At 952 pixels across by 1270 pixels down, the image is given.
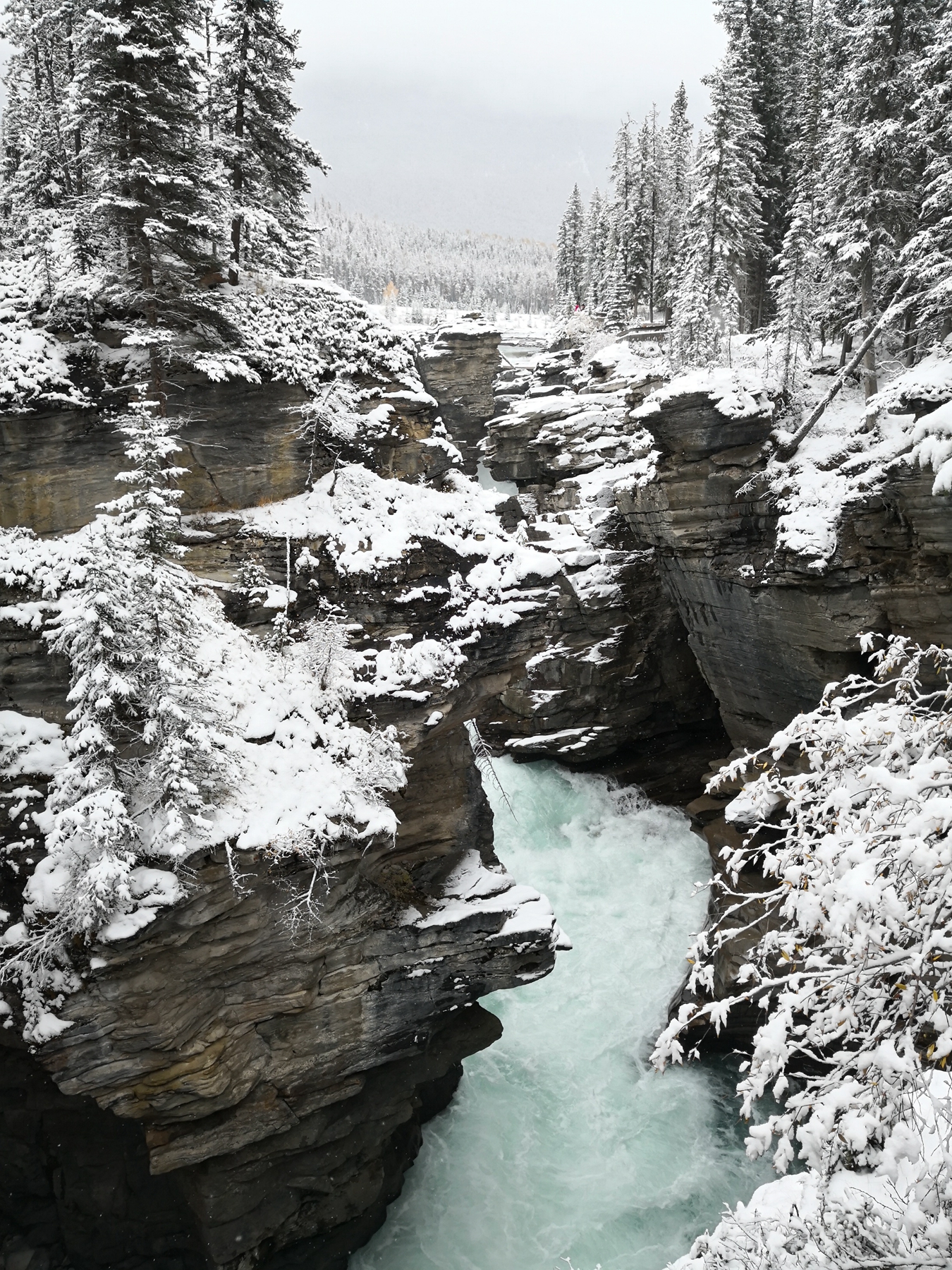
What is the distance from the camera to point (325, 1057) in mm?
12086

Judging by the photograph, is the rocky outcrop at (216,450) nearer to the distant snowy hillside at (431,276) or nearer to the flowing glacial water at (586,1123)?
the flowing glacial water at (586,1123)

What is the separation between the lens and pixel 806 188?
94.7ft

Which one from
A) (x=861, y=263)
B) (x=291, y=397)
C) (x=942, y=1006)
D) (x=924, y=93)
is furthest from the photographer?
(x=861, y=263)

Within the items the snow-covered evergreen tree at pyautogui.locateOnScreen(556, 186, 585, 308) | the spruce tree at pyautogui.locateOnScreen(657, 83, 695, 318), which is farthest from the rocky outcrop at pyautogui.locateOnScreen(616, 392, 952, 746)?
the snow-covered evergreen tree at pyautogui.locateOnScreen(556, 186, 585, 308)

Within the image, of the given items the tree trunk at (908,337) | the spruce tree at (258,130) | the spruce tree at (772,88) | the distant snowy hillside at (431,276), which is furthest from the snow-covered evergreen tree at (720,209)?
the distant snowy hillside at (431,276)

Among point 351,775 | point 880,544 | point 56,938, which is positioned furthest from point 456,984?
point 880,544

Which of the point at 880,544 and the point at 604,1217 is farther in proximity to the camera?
the point at 880,544

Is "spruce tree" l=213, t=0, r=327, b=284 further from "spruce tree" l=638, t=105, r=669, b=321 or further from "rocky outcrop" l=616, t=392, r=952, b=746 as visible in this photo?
"spruce tree" l=638, t=105, r=669, b=321

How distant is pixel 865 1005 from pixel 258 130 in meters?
20.3

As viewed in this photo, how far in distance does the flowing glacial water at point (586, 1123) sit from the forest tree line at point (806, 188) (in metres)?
18.2

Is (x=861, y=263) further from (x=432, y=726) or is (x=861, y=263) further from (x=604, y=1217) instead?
(x=604, y=1217)

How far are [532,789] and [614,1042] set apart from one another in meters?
9.29

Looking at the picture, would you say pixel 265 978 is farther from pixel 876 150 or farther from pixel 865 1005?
pixel 876 150

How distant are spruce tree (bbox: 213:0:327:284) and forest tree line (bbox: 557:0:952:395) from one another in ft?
51.8
